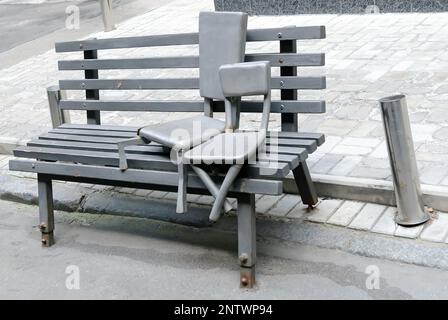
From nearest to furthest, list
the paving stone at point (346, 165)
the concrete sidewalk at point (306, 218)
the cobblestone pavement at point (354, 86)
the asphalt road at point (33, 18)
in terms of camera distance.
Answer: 1. the concrete sidewalk at point (306, 218)
2. the paving stone at point (346, 165)
3. the cobblestone pavement at point (354, 86)
4. the asphalt road at point (33, 18)

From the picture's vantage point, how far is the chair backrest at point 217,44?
450 centimetres

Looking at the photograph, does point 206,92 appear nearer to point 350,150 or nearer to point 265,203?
point 265,203

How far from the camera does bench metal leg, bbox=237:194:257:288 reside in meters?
3.86

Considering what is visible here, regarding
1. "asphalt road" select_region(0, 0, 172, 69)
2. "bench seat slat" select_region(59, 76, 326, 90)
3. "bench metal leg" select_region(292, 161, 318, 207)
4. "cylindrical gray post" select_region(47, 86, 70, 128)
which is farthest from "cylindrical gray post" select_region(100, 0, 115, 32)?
"bench metal leg" select_region(292, 161, 318, 207)

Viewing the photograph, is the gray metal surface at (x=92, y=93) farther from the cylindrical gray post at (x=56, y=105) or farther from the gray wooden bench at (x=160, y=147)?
the cylindrical gray post at (x=56, y=105)

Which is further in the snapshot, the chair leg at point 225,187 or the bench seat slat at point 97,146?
the bench seat slat at point 97,146

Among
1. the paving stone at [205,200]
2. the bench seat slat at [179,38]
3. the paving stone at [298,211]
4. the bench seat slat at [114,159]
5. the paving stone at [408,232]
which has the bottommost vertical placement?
the paving stone at [205,200]

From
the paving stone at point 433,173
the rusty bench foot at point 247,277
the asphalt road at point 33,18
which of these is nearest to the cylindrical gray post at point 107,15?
the asphalt road at point 33,18

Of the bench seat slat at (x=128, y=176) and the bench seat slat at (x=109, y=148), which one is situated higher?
the bench seat slat at (x=109, y=148)

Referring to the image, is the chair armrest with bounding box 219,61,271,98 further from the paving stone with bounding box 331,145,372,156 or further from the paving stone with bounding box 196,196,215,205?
the paving stone with bounding box 331,145,372,156

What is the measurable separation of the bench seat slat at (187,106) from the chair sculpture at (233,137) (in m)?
0.20

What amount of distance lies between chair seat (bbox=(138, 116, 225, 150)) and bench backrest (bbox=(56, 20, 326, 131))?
1.27ft
